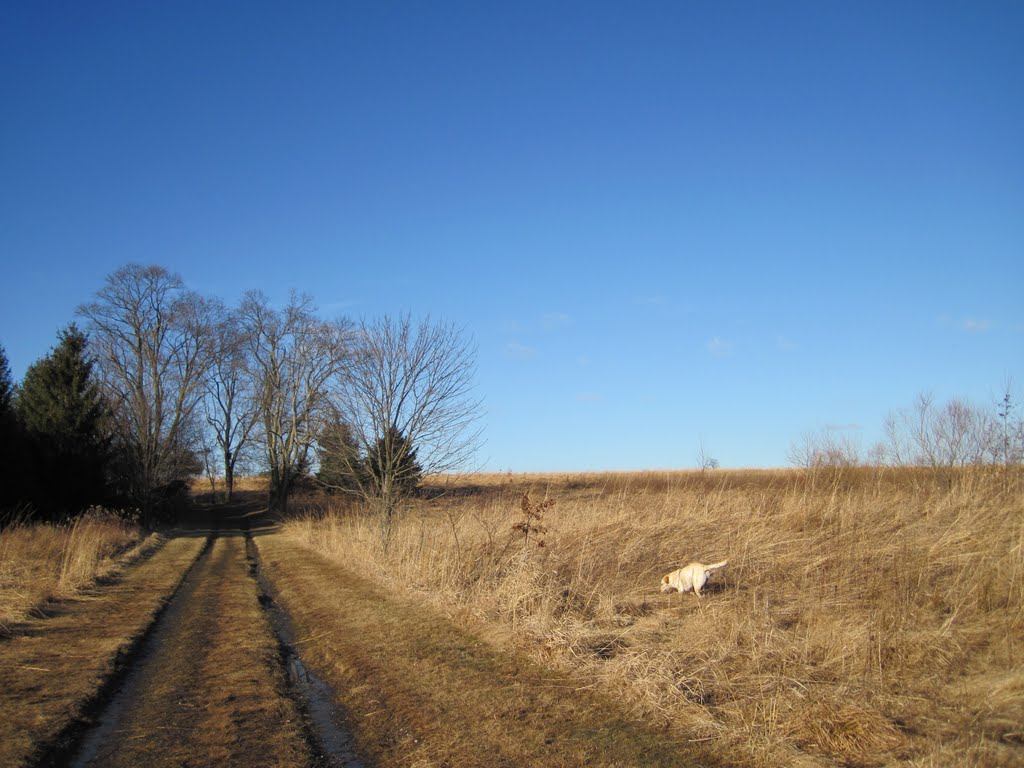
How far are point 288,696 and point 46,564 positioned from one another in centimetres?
986

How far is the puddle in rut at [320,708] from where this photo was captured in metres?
5.05

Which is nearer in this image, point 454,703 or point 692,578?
point 454,703

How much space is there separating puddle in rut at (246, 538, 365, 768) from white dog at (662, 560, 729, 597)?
4412mm

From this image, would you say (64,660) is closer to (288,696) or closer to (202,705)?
(202,705)

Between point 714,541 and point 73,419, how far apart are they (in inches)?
1036

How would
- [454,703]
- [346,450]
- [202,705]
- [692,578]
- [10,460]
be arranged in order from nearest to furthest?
1. [454,703]
2. [202,705]
3. [692,578]
4. [346,450]
5. [10,460]

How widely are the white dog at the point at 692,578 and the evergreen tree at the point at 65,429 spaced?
23.3m

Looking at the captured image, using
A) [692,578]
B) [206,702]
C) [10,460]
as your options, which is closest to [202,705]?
[206,702]

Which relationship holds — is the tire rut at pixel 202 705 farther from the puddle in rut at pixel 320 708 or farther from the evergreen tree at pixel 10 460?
the evergreen tree at pixel 10 460

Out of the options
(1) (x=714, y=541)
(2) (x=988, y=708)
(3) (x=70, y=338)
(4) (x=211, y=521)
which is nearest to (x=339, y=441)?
(1) (x=714, y=541)

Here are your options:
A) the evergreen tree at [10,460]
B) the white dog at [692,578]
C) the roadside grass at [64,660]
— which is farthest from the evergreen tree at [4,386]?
the white dog at [692,578]

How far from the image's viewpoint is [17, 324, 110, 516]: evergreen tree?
25125 mm

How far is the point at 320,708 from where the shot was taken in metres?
6.21

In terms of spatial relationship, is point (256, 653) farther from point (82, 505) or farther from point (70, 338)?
point (70, 338)
